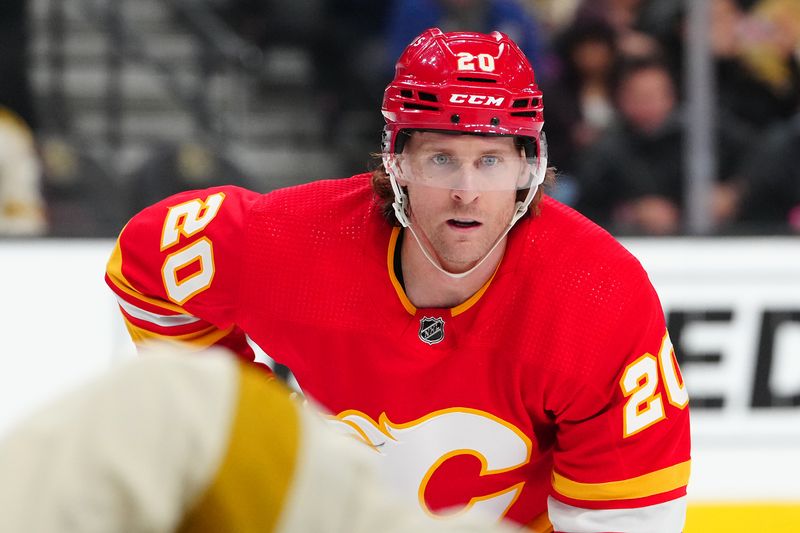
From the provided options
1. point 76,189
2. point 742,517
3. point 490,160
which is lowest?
point 742,517

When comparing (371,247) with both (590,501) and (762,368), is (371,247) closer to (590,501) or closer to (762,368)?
(590,501)

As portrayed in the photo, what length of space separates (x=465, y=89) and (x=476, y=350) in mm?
412

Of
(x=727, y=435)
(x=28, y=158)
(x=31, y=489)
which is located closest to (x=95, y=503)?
(x=31, y=489)

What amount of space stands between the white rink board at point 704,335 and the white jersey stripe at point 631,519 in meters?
1.18

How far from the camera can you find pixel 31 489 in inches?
23.9

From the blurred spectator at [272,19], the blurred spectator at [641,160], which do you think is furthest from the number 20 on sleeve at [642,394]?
the blurred spectator at [272,19]

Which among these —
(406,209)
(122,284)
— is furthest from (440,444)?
(122,284)

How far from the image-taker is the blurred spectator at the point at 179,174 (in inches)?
159

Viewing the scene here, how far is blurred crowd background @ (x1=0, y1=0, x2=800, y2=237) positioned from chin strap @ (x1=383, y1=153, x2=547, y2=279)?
2033 mm

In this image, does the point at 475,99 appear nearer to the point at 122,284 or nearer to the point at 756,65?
the point at 122,284

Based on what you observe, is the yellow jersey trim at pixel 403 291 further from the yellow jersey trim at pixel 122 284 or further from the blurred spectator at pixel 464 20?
the blurred spectator at pixel 464 20

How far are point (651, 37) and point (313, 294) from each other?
2758 millimetres

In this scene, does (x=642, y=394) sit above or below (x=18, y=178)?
above

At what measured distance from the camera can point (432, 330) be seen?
1973mm
